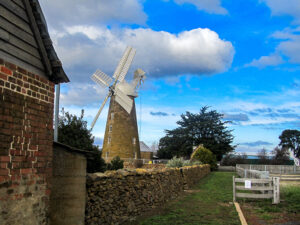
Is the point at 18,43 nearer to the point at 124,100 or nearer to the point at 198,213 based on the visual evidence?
the point at 198,213

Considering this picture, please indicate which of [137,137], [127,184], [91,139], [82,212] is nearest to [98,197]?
[82,212]

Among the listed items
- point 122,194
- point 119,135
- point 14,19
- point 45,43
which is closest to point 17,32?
point 14,19

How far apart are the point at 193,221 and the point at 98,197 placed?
10.5ft

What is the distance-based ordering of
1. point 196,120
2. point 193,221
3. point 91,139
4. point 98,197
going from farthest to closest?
point 196,120, point 91,139, point 193,221, point 98,197

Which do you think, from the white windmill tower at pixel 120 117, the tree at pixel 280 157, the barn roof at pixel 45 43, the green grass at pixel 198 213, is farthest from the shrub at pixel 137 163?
the barn roof at pixel 45 43

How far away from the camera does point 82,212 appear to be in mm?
7043

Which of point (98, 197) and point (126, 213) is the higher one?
point (98, 197)

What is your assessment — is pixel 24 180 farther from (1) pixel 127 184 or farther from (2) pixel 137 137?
(2) pixel 137 137

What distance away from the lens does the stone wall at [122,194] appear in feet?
25.3

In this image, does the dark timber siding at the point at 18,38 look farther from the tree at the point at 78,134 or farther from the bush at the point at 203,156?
the bush at the point at 203,156

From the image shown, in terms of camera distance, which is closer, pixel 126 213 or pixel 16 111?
pixel 16 111

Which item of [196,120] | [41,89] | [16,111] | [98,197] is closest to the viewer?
[16,111]

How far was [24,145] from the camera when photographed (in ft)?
18.0

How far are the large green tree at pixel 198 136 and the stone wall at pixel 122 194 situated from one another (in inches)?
1869
